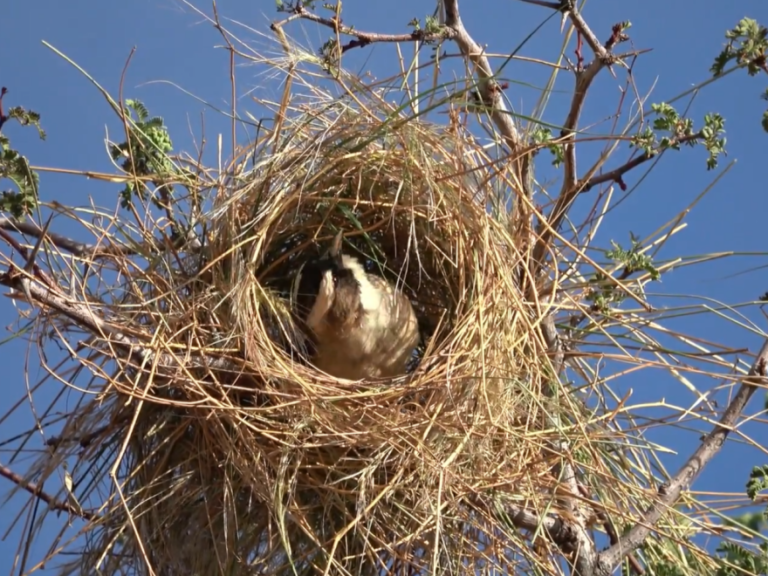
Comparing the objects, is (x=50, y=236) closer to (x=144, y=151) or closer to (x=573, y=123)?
(x=144, y=151)

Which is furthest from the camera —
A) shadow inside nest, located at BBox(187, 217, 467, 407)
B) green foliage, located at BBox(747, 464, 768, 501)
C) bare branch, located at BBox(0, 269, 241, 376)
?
shadow inside nest, located at BBox(187, 217, 467, 407)

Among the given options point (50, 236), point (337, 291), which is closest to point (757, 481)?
point (337, 291)

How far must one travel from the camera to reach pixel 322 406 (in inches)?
73.4

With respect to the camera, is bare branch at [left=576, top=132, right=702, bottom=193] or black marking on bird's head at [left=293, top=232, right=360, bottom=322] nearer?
bare branch at [left=576, top=132, right=702, bottom=193]

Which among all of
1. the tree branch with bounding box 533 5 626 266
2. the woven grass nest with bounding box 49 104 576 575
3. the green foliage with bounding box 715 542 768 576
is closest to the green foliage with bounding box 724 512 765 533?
the green foliage with bounding box 715 542 768 576

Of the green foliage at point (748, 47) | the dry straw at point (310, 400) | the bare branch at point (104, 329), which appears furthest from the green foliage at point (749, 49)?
the bare branch at point (104, 329)

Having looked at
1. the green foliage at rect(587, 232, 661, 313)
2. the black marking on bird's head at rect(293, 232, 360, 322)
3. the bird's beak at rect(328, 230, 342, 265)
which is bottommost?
the black marking on bird's head at rect(293, 232, 360, 322)

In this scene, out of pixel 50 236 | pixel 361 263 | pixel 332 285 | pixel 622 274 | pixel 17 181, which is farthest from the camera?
pixel 361 263

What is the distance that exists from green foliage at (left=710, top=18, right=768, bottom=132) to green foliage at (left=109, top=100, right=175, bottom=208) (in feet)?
3.32

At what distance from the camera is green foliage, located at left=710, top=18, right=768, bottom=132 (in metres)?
1.64

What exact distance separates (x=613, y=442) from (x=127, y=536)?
855mm

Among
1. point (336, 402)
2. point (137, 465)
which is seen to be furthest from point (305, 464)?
point (137, 465)

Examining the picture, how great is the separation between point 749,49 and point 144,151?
1077 millimetres

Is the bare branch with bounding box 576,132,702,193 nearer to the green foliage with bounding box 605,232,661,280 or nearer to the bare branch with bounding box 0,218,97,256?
the green foliage with bounding box 605,232,661,280
